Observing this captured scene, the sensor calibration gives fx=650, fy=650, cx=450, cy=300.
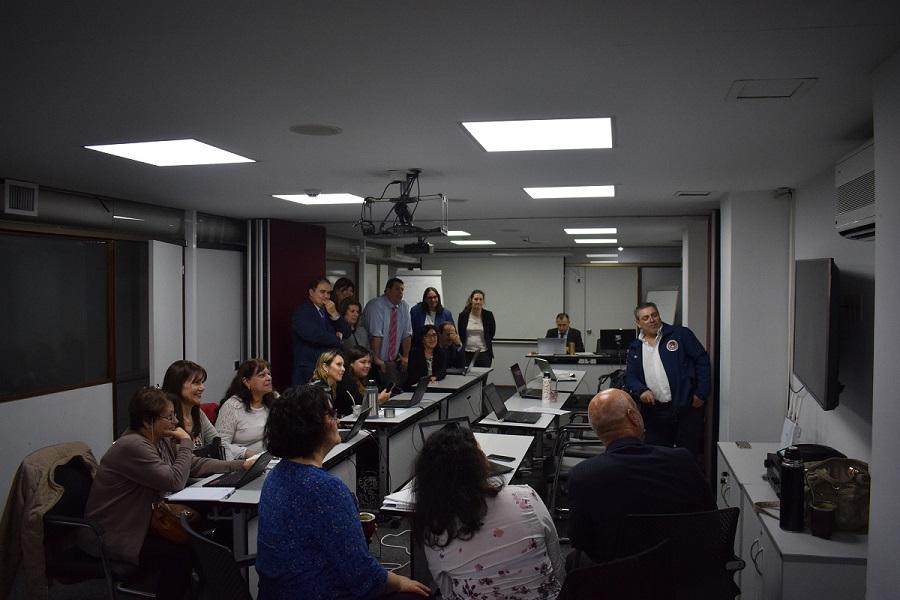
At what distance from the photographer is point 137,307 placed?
25.1 ft

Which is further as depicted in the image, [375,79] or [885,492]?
[375,79]

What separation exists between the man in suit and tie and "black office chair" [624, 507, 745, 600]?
5.12m

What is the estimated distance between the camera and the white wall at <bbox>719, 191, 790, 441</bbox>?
5.36m

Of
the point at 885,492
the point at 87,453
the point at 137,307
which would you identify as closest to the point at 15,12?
the point at 87,453

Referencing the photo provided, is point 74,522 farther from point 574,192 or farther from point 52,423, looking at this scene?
point 574,192

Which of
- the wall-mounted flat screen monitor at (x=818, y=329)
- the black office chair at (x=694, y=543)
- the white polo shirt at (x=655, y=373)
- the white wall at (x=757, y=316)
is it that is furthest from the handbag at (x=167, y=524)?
the white wall at (x=757, y=316)

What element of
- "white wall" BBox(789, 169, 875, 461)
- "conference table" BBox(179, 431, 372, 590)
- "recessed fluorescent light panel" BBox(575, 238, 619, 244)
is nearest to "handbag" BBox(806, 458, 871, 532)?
"white wall" BBox(789, 169, 875, 461)

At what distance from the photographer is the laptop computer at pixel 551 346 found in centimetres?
929

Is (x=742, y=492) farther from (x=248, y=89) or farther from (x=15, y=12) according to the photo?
(x=15, y=12)

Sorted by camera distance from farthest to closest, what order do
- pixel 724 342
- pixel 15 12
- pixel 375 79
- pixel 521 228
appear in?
pixel 521 228, pixel 724 342, pixel 375 79, pixel 15 12

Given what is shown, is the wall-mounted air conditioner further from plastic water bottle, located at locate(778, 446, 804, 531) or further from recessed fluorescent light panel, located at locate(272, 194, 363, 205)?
recessed fluorescent light panel, located at locate(272, 194, 363, 205)

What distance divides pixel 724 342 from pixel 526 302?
7093mm

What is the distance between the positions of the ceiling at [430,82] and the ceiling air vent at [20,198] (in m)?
0.09

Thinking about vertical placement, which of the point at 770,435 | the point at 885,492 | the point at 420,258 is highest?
the point at 420,258
